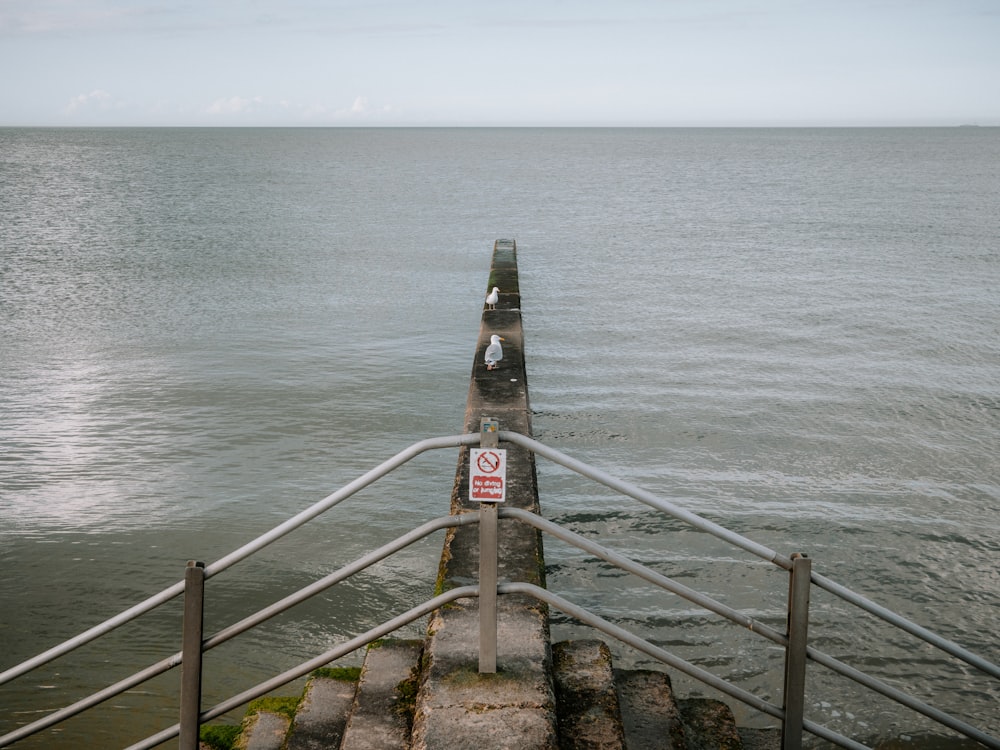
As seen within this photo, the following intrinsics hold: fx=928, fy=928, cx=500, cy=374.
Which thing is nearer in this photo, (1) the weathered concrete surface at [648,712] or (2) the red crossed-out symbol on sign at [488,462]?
(2) the red crossed-out symbol on sign at [488,462]

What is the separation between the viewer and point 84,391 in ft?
46.1

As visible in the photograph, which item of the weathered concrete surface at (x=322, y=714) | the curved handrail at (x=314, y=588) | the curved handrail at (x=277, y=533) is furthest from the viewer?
the weathered concrete surface at (x=322, y=714)

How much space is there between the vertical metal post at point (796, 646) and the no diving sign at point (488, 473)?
3.53 feet

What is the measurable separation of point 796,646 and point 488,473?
4.39ft

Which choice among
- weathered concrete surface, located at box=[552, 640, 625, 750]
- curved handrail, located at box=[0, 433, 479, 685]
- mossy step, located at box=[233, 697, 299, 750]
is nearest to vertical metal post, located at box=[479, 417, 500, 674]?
curved handrail, located at box=[0, 433, 479, 685]

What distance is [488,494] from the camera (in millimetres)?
3260

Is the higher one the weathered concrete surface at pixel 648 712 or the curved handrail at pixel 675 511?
the curved handrail at pixel 675 511

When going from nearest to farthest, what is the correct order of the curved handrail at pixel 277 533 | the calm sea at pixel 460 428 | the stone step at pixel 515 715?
the curved handrail at pixel 277 533 → the stone step at pixel 515 715 → the calm sea at pixel 460 428

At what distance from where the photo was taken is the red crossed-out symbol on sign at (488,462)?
3.21m

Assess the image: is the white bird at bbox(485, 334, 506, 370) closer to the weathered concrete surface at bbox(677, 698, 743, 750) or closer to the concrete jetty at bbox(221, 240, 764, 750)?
the concrete jetty at bbox(221, 240, 764, 750)

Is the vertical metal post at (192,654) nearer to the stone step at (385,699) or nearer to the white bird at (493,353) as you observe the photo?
the stone step at (385,699)

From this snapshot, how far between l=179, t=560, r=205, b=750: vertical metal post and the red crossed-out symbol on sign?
101 centimetres

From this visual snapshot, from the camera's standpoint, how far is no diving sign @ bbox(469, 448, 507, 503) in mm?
3213

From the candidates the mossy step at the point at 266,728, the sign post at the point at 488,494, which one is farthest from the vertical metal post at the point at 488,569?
the mossy step at the point at 266,728
